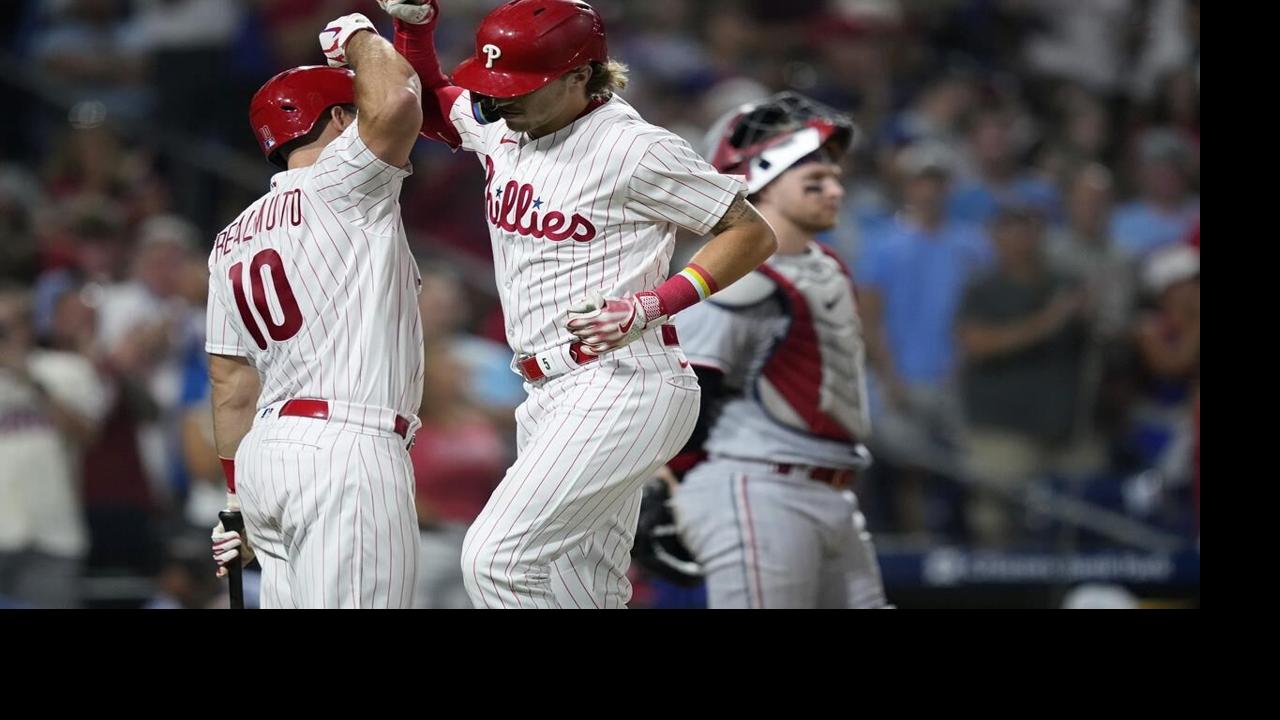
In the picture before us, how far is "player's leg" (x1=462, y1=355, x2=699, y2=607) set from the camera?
134 inches

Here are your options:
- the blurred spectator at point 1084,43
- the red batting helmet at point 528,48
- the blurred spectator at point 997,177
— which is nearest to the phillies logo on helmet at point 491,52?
the red batting helmet at point 528,48

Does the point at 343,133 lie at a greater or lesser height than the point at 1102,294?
lesser

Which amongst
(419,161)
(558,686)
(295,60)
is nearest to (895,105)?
(419,161)

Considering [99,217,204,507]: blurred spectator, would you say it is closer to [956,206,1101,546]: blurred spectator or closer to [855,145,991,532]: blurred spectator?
[855,145,991,532]: blurred spectator

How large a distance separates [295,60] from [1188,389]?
5258 mm

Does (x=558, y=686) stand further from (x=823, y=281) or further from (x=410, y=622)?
(x=823, y=281)

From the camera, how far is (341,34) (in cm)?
375

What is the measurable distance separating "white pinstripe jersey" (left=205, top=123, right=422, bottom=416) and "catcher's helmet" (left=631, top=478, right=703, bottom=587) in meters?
1.19

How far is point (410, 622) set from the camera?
10.0ft

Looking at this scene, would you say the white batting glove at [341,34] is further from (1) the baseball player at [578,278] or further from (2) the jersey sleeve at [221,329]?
(2) the jersey sleeve at [221,329]

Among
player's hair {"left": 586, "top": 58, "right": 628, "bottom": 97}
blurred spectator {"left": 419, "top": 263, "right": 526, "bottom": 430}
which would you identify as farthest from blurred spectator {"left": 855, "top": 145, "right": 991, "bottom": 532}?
player's hair {"left": 586, "top": 58, "right": 628, "bottom": 97}

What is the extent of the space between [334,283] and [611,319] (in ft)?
2.47

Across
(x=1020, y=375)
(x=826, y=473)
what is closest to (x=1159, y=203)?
(x=1020, y=375)

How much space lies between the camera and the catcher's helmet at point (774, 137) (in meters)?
4.59
